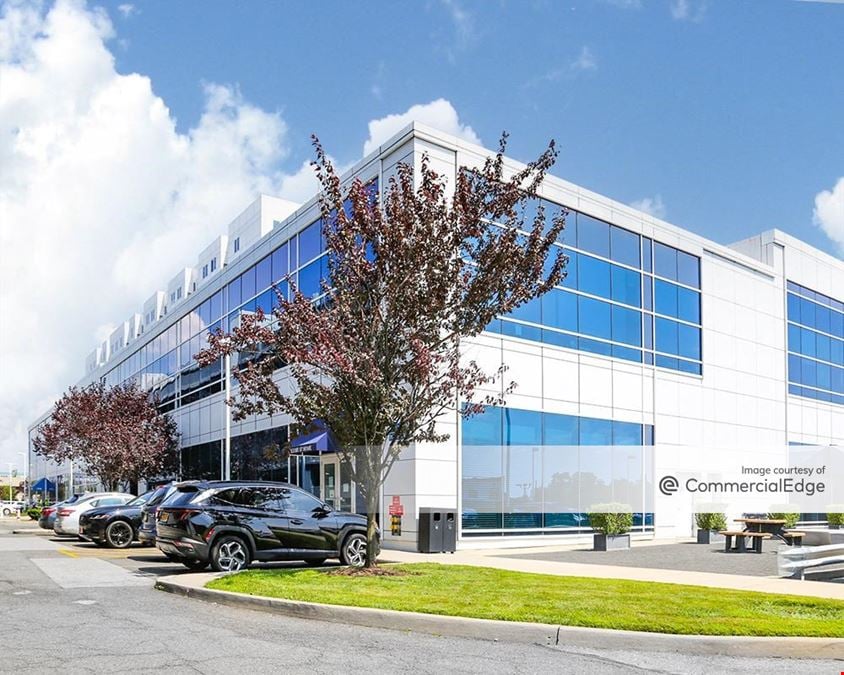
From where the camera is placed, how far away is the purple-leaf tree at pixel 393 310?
15.6m

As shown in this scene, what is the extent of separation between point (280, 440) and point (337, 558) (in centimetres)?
1279

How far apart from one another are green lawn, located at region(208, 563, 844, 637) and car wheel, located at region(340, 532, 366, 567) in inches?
97.0

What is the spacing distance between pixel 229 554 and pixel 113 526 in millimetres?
9975

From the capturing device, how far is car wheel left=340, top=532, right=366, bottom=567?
18.4 metres

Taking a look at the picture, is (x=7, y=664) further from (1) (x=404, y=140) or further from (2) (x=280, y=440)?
(2) (x=280, y=440)

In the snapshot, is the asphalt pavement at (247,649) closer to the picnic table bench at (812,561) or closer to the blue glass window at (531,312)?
the picnic table bench at (812,561)

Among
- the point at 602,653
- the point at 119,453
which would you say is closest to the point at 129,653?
the point at 602,653

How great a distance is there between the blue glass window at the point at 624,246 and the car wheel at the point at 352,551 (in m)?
14.5

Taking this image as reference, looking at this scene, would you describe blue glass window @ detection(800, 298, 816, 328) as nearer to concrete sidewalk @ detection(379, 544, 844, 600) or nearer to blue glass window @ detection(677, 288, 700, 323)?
blue glass window @ detection(677, 288, 700, 323)

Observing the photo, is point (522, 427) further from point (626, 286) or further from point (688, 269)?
point (688, 269)

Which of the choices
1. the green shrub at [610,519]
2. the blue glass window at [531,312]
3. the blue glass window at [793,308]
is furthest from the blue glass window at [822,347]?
the green shrub at [610,519]

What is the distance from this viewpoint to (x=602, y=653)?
945 centimetres

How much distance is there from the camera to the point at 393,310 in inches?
622

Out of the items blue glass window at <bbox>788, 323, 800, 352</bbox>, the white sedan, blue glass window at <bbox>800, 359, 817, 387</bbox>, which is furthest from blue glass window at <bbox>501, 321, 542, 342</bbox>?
blue glass window at <bbox>800, 359, 817, 387</bbox>
